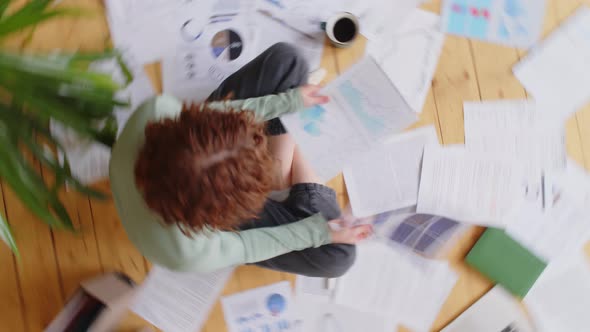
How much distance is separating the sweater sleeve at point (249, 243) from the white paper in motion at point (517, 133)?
43 centimetres

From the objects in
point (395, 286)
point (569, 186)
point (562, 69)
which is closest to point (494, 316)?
point (395, 286)

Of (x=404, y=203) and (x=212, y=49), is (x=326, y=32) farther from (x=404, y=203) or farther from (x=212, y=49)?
(x=404, y=203)

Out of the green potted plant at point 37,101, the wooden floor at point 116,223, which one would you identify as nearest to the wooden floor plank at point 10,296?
the wooden floor at point 116,223

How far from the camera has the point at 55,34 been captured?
105 cm

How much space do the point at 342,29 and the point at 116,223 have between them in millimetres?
→ 652

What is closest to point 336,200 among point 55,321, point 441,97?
point 441,97

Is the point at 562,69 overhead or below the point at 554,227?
overhead

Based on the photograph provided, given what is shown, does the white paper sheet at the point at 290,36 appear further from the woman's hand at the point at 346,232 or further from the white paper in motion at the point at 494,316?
the white paper in motion at the point at 494,316

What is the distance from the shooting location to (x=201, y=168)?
560 millimetres

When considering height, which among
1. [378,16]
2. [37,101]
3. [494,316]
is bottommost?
[494,316]

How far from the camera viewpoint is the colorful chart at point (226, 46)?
103 centimetres

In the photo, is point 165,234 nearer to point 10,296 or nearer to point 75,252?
point 75,252

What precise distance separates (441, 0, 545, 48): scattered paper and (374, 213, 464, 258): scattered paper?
1.40 feet

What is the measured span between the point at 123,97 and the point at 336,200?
0.51 meters
